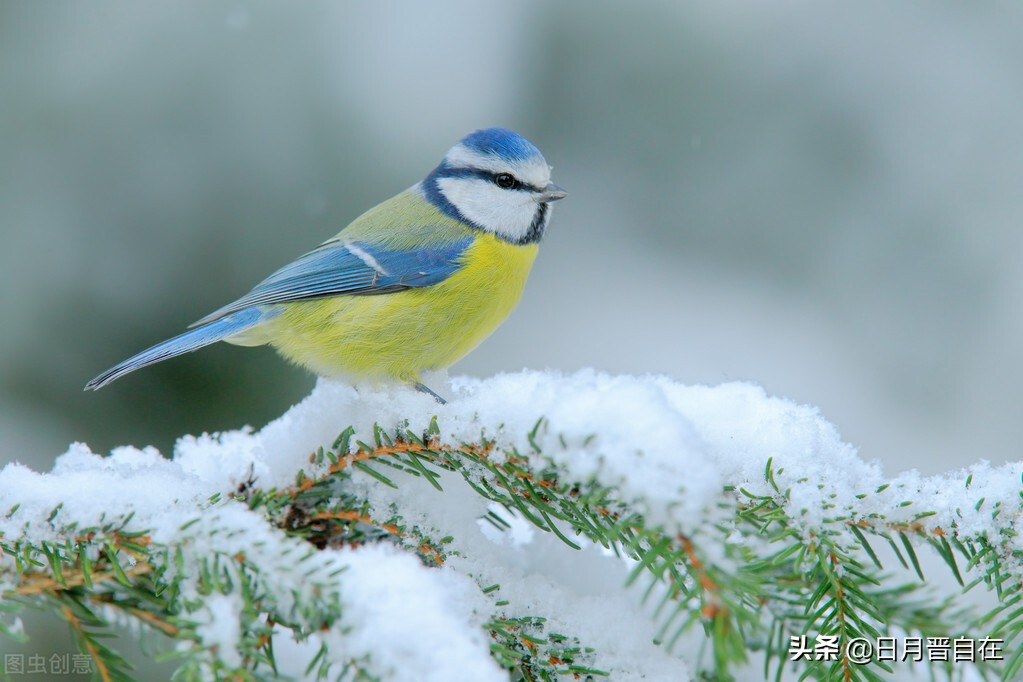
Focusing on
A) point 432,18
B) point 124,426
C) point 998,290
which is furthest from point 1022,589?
point 432,18

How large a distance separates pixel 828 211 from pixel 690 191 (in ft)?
1.71

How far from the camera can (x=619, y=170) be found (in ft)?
11.2

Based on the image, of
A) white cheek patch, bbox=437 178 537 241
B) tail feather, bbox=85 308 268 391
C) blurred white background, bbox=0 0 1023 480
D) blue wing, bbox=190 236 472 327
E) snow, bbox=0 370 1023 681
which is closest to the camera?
snow, bbox=0 370 1023 681

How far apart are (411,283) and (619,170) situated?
5.46ft

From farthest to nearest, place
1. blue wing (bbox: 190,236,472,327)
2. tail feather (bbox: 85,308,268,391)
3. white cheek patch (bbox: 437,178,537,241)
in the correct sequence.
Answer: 1. white cheek patch (bbox: 437,178,537,241)
2. blue wing (bbox: 190,236,472,327)
3. tail feather (bbox: 85,308,268,391)

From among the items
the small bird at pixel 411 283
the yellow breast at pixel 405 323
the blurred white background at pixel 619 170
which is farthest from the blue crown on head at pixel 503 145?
the blurred white background at pixel 619 170

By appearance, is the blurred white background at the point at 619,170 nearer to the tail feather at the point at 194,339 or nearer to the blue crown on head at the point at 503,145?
the tail feather at the point at 194,339

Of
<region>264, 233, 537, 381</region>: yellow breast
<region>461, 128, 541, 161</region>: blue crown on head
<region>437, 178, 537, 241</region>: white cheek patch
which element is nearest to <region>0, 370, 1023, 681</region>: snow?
<region>264, 233, 537, 381</region>: yellow breast

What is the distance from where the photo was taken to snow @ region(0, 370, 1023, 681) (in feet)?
2.58

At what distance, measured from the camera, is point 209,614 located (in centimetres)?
79

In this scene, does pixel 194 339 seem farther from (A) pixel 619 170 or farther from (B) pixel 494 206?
(A) pixel 619 170

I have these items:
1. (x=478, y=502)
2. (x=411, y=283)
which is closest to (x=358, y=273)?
(x=411, y=283)

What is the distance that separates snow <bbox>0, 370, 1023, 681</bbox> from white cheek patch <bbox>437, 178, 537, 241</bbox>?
885 millimetres

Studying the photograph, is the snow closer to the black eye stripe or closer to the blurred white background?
the black eye stripe
